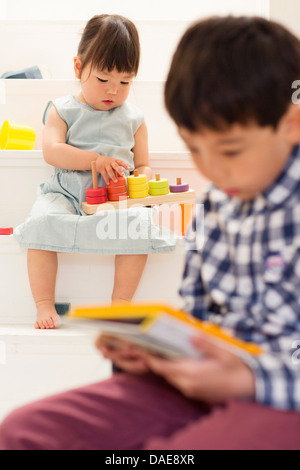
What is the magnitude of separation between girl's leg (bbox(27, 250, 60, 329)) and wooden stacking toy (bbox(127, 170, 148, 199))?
0.84 feet

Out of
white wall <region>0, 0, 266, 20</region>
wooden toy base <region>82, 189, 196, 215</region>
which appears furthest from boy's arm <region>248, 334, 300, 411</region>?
white wall <region>0, 0, 266, 20</region>

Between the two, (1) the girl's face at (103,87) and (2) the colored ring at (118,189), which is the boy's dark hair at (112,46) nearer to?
(1) the girl's face at (103,87)

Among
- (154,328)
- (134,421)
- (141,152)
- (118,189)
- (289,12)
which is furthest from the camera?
(289,12)

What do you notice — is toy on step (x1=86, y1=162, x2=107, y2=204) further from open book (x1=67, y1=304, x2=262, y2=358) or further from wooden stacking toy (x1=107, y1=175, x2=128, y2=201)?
open book (x1=67, y1=304, x2=262, y2=358)

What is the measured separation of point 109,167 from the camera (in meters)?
1.55

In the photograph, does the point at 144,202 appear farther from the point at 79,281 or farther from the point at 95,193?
the point at 79,281

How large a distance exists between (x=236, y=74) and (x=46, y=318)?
927 mm

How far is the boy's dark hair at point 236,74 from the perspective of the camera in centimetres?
64

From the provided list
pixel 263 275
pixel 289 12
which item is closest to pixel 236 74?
pixel 263 275

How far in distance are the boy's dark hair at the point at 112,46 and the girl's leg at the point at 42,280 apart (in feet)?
1.68

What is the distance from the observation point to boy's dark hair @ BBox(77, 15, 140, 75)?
1575 millimetres

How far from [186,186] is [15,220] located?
0.49m

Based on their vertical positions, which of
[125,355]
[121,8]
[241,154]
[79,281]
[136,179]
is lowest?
[79,281]

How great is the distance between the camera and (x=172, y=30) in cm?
230
